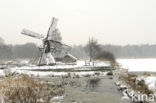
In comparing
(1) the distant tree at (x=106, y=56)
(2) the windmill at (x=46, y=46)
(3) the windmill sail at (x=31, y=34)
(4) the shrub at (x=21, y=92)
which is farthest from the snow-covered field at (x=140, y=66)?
(4) the shrub at (x=21, y=92)

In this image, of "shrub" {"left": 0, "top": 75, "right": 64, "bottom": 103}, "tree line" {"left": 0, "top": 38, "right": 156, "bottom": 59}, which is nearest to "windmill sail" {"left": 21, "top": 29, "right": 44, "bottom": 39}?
"tree line" {"left": 0, "top": 38, "right": 156, "bottom": 59}

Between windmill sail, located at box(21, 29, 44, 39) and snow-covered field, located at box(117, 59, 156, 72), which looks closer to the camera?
snow-covered field, located at box(117, 59, 156, 72)

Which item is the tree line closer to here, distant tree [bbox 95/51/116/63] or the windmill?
distant tree [bbox 95/51/116/63]

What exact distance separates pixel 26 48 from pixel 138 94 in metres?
114

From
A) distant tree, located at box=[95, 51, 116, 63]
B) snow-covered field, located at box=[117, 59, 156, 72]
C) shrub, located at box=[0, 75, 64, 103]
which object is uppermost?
distant tree, located at box=[95, 51, 116, 63]

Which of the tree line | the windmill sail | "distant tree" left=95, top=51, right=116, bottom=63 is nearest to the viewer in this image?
the windmill sail

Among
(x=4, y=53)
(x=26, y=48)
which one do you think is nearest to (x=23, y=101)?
(x=4, y=53)

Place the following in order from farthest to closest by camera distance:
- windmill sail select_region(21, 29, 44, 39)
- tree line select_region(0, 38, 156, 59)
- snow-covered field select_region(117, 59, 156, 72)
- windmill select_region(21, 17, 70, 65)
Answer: tree line select_region(0, 38, 156, 59) < windmill sail select_region(21, 29, 44, 39) < windmill select_region(21, 17, 70, 65) < snow-covered field select_region(117, 59, 156, 72)

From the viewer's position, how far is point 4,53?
98.1 metres

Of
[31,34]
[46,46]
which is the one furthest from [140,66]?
[31,34]

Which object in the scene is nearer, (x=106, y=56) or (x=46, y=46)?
(x=46, y=46)

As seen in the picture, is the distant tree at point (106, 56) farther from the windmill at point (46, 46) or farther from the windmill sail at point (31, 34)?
the windmill sail at point (31, 34)

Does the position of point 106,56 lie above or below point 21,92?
above

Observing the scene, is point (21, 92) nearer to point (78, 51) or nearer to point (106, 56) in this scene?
point (106, 56)
